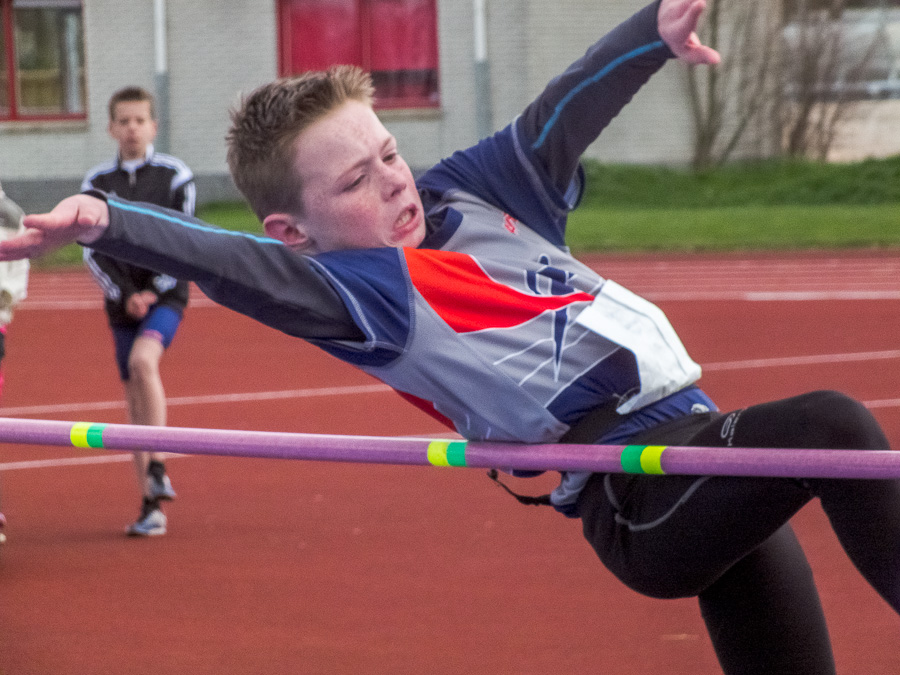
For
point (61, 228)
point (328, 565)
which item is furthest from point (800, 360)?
point (61, 228)

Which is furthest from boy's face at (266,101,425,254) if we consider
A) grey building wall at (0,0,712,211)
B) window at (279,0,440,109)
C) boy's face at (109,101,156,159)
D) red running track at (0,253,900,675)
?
window at (279,0,440,109)

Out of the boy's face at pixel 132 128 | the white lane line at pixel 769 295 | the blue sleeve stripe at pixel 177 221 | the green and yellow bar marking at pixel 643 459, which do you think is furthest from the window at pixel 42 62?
the green and yellow bar marking at pixel 643 459

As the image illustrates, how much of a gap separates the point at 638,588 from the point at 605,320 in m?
0.45

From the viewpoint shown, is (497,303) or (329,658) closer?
(497,303)

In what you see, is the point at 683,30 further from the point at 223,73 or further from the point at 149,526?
the point at 223,73

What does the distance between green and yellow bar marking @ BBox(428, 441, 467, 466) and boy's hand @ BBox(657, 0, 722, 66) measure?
0.73 m

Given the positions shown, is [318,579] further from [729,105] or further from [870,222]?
[729,105]

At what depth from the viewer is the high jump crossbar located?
5.45 ft

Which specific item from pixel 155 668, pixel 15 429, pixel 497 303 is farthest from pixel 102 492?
pixel 497 303

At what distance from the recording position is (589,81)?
82.4 inches

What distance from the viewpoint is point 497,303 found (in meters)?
1.99

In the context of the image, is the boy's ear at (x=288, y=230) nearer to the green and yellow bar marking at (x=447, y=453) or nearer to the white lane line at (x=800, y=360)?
the green and yellow bar marking at (x=447, y=453)

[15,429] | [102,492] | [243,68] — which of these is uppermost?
[243,68]

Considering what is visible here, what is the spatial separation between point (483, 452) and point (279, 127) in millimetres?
623
